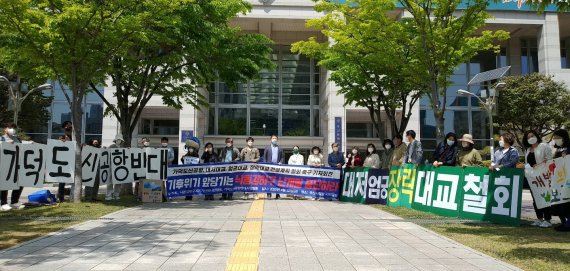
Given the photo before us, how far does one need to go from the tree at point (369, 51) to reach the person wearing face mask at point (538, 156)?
5.20 meters

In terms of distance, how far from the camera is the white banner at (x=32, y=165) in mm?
9562

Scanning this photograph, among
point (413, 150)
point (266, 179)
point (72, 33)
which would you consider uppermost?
point (72, 33)

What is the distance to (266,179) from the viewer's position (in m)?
13.5

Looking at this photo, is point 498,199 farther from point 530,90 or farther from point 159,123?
point 159,123

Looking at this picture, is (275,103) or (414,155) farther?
(275,103)

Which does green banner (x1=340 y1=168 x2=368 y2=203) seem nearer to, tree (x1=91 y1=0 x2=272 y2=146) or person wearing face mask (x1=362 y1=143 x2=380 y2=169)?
person wearing face mask (x1=362 y1=143 x2=380 y2=169)

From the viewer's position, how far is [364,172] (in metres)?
12.4

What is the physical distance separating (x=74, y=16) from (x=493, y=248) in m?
9.21

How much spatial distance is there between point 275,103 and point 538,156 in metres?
28.4

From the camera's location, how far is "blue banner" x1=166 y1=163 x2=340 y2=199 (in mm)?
13125

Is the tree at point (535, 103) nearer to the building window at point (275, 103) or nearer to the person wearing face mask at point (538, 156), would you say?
the building window at point (275, 103)

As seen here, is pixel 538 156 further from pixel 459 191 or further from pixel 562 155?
pixel 459 191

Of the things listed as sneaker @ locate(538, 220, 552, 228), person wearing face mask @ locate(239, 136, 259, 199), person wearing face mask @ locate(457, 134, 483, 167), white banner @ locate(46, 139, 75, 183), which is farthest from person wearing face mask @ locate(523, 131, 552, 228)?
white banner @ locate(46, 139, 75, 183)

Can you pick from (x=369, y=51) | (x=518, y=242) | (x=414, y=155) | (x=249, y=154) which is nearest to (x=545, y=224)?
(x=518, y=242)
